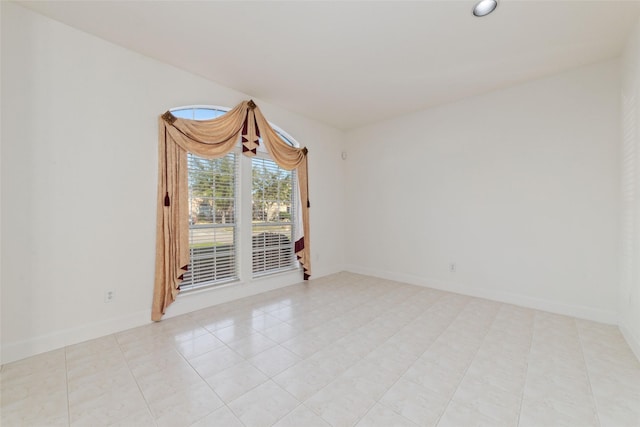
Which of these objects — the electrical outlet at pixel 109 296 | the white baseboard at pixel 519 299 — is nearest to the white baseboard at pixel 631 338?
the white baseboard at pixel 519 299

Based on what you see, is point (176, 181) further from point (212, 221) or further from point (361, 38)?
point (361, 38)

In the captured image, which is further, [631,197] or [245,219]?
[245,219]

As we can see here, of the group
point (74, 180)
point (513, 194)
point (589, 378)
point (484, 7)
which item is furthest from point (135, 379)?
point (513, 194)

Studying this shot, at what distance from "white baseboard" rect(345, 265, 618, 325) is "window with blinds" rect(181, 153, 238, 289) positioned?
2.78 metres

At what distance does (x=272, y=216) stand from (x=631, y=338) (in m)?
4.10

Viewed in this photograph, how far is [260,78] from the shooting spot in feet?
10.5

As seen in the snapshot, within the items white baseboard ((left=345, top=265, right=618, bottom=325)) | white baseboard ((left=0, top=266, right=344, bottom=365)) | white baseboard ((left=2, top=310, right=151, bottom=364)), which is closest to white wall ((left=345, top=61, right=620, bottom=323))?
white baseboard ((left=345, top=265, right=618, bottom=325))

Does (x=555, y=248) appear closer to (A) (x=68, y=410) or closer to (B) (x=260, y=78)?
(B) (x=260, y=78)

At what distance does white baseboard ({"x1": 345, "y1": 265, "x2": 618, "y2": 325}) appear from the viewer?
111 inches

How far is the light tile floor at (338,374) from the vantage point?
1536 millimetres

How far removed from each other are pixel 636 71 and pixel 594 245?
5.68ft

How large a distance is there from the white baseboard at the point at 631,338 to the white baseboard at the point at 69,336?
4.50m

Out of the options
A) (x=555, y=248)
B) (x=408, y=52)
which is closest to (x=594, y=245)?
(x=555, y=248)

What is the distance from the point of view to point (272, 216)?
414 cm
